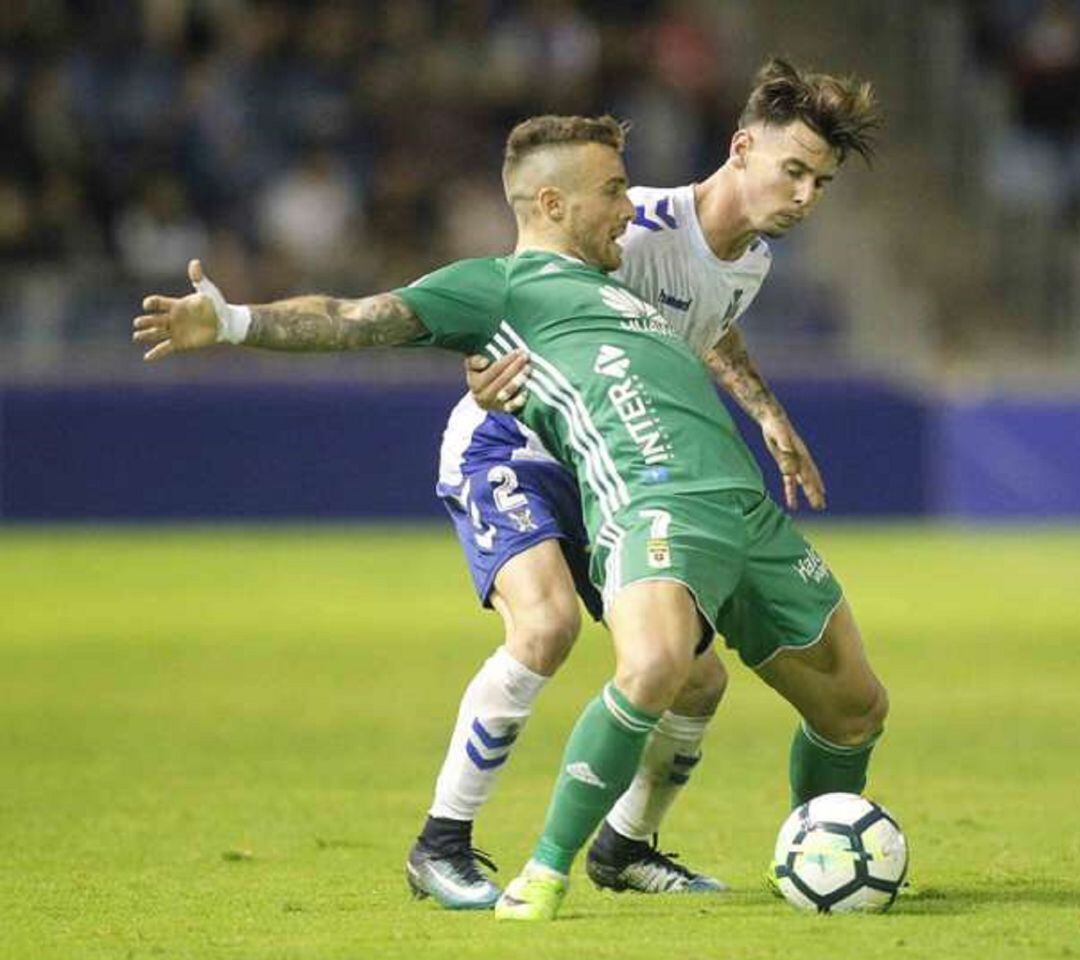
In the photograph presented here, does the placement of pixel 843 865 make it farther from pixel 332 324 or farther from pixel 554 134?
pixel 554 134

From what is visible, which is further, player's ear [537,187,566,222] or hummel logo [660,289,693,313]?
hummel logo [660,289,693,313]

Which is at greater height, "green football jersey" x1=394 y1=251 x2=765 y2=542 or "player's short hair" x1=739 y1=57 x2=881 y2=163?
"player's short hair" x1=739 y1=57 x2=881 y2=163

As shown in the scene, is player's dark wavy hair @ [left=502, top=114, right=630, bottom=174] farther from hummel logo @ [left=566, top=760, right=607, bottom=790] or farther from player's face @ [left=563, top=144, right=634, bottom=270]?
hummel logo @ [left=566, top=760, right=607, bottom=790]

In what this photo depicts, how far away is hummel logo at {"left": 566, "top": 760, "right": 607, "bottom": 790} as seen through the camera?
6.86 meters

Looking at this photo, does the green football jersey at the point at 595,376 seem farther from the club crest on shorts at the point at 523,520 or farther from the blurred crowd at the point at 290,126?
the blurred crowd at the point at 290,126

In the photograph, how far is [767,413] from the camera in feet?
28.0

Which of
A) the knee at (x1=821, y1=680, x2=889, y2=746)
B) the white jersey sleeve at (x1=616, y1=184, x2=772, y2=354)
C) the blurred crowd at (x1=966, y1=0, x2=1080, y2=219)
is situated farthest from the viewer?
the blurred crowd at (x1=966, y1=0, x2=1080, y2=219)

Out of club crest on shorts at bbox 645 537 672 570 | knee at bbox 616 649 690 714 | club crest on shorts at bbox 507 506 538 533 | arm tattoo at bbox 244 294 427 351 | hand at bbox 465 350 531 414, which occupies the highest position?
arm tattoo at bbox 244 294 427 351

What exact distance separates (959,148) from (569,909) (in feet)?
72.2

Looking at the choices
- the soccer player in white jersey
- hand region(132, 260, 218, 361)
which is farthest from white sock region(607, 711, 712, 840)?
hand region(132, 260, 218, 361)

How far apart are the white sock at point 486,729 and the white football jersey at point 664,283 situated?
0.73m

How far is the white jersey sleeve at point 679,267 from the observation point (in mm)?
8164

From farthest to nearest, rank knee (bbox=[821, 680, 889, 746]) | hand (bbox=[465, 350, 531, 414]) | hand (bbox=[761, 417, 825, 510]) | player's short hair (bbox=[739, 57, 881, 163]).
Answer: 1. hand (bbox=[761, 417, 825, 510])
2. player's short hair (bbox=[739, 57, 881, 163])
3. knee (bbox=[821, 680, 889, 746])
4. hand (bbox=[465, 350, 531, 414])

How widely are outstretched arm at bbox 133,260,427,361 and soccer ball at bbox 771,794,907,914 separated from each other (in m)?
1.77
